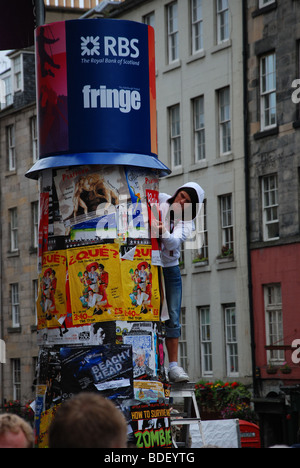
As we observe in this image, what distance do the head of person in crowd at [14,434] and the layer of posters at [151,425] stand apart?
4646 millimetres

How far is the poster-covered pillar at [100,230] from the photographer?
34.4 ft

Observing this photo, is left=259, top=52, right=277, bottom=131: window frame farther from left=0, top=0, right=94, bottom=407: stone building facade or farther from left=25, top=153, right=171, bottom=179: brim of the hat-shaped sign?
left=25, top=153, right=171, bottom=179: brim of the hat-shaped sign

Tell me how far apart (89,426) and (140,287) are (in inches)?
233

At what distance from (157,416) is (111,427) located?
19.3 ft

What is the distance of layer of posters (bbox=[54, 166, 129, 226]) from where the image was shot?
1059 cm

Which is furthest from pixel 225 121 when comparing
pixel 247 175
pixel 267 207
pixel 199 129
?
pixel 267 207

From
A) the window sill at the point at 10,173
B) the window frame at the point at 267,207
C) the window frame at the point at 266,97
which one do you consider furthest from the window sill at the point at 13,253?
the window frame at the point at 266,97

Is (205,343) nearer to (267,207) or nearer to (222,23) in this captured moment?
(267,207)

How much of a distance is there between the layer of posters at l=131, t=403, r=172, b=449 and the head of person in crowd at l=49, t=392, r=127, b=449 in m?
5.60

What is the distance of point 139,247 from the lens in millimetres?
10695

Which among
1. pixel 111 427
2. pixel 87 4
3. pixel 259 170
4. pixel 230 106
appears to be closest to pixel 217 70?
pixel 230 106

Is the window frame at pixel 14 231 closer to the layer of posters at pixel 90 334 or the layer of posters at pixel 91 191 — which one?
the layer of posters at pixel 91 191

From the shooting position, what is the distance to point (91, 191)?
10.6m

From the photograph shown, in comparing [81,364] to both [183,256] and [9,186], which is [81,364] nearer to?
[183,256]
